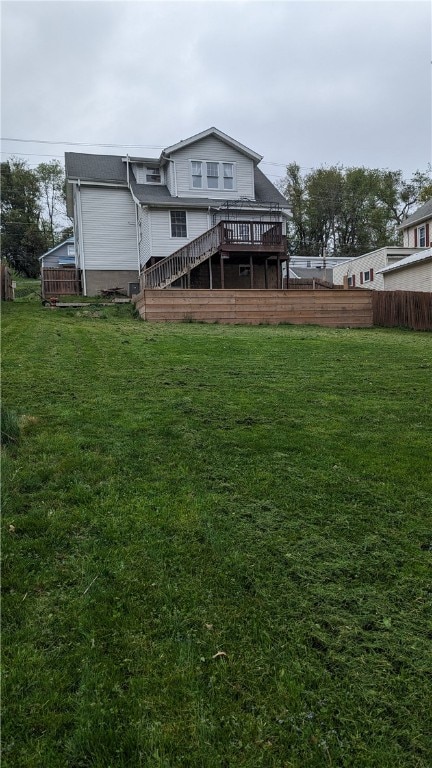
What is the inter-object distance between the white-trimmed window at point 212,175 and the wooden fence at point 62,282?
7.08 metres

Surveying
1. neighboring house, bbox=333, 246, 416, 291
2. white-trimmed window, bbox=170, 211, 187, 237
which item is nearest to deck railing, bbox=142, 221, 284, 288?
white-trimmed window, bbox=170, 211, 187, 237

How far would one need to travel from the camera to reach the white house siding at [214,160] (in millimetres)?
21742

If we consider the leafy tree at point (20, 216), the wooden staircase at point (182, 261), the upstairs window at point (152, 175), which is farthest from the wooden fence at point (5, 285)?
the leafy tree at point (20, 216)

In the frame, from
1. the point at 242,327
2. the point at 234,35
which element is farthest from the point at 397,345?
the point at 234,35

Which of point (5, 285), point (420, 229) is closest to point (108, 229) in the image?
point (5, 285)

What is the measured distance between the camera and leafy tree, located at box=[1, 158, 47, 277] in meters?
43.9

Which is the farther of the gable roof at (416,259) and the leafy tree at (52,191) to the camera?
the leafy tree at (52,191)

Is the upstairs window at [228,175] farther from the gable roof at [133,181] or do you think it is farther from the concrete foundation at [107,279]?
the concrete foundation at [107,279]

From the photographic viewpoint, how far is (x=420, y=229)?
28078mm

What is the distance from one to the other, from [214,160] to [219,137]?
3.43ft

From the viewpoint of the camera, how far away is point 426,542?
9.30ft

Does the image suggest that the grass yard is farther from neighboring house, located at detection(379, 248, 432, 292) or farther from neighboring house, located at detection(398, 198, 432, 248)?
neighboring house, located at detection(398, 198, 432, 248)

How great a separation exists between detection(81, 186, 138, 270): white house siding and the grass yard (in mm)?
18230

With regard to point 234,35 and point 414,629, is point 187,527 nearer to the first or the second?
point 414,629
